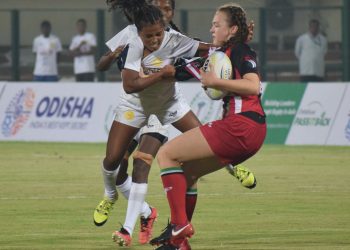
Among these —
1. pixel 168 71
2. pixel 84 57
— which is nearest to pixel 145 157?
pixel 168 71

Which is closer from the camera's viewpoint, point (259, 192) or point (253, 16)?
point (259, 192)

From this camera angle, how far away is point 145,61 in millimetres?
12188

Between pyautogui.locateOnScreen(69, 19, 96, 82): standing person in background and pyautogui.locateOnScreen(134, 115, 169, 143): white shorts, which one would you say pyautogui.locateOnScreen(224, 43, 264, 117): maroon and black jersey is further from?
pyautogui.locateOnScreen(69, 19, 96, 82): standing person in background

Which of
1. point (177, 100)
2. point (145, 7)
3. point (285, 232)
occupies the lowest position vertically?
point (285, 232)

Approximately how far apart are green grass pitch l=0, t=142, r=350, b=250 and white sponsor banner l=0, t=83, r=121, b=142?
84.2 inches

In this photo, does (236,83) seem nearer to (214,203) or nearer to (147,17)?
(147,17)

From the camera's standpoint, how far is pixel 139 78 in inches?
459

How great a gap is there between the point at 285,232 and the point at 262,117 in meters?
2.18

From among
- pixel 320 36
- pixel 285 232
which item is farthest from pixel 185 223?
pixel 320 36

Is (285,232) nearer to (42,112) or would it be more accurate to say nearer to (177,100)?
(177,100)

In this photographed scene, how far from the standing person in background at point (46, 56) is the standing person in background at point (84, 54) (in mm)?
424

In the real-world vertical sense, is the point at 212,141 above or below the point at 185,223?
above

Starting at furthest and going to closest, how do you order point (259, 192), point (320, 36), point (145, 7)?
point (320, 36), point (259, 192), point (145, 7)

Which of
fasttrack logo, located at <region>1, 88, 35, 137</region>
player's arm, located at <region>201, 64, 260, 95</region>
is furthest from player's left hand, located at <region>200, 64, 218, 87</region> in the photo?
fasttrack logo, located at <region>1, 88, 35, 137</region>
